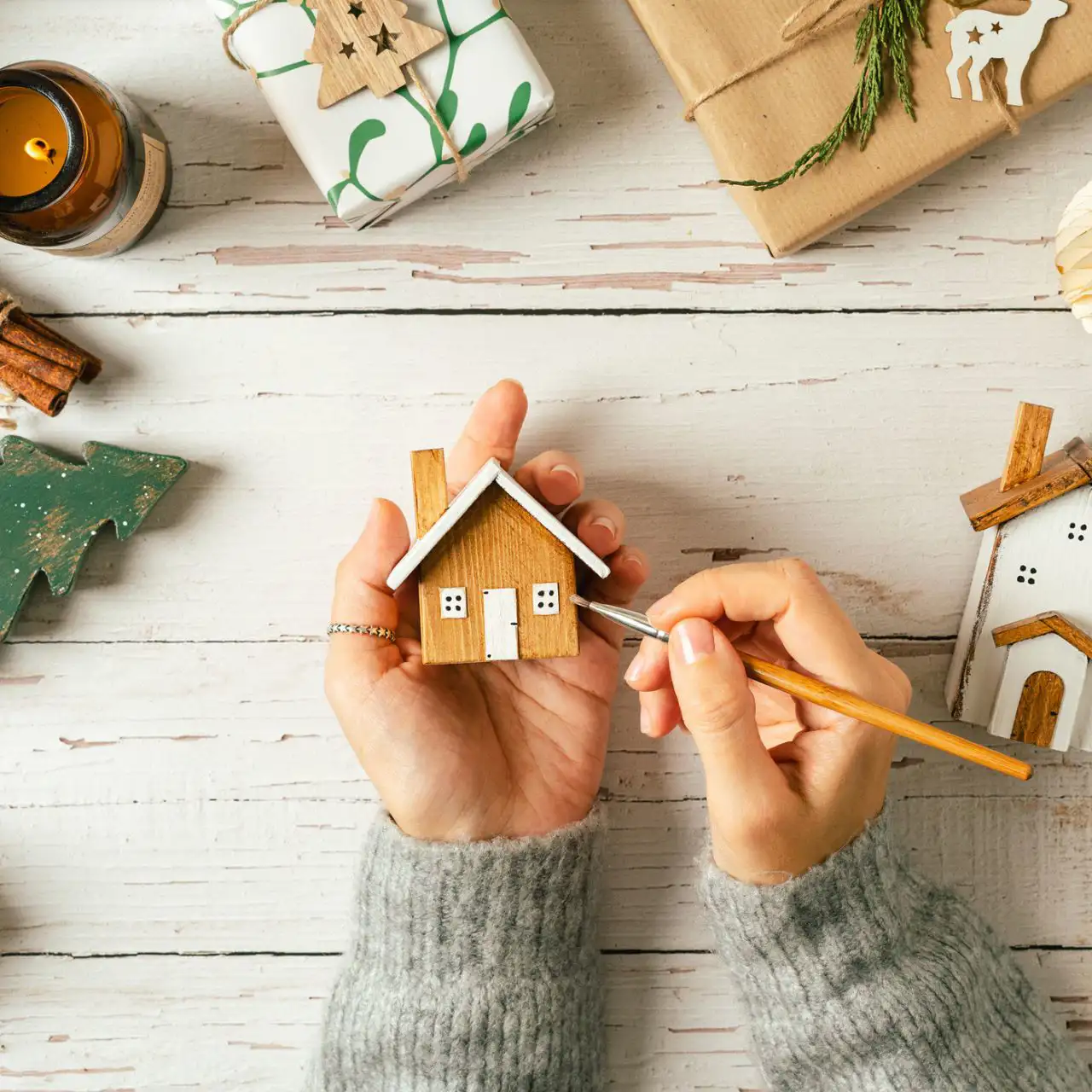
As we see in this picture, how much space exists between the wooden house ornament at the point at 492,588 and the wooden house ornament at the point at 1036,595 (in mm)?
424

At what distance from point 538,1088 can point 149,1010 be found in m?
0.43

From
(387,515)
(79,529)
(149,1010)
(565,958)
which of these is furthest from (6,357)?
(565,958)

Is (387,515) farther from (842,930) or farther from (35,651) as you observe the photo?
(842,930)

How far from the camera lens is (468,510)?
765 mm

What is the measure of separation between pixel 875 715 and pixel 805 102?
590 millimetres

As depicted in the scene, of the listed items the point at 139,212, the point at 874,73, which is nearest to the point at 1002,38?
the point at 874,73

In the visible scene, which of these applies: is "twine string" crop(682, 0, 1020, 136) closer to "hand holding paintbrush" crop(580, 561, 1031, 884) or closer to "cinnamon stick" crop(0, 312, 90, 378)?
"hand holding paintbrush" crop(580, 561, 1031, 884)

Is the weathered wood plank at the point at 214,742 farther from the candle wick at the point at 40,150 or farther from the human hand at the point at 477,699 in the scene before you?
the candle wick at the point at 40,150

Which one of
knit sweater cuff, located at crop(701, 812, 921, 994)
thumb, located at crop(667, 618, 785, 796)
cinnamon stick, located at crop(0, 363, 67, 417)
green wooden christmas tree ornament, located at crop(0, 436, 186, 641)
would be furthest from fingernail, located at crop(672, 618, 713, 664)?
cinnamon stick, located at crop(0, 363, 67, 417)

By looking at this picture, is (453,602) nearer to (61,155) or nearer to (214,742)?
(214,742)

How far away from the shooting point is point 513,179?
999 millimetres

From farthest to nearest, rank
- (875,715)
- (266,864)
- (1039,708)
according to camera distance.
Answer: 1. (266,864)
2. (1039,708)
3. (875,715)

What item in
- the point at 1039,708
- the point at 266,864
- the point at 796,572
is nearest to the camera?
the point at 796,572

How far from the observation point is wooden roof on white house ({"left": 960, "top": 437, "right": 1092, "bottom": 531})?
0.87 metres
